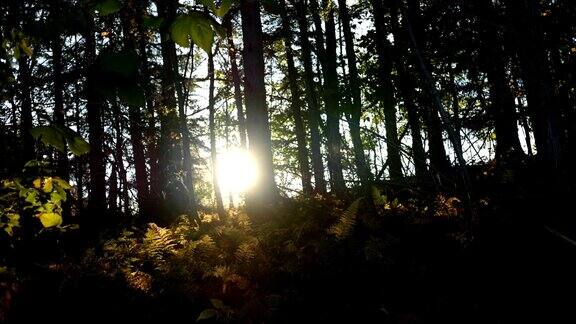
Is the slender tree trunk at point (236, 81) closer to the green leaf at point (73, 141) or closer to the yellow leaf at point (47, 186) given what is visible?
the yellow leaf at point (47, 186)

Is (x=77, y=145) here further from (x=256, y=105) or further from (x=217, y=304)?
(x=256, y=105)

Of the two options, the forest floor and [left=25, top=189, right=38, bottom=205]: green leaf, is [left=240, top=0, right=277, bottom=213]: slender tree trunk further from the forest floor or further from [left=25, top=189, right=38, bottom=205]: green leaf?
[left=25, top=189, right=38, bottom=205]: green leaf

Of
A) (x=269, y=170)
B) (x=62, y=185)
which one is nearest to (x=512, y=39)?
(x=269, y=170)

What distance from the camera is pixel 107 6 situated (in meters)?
0.91

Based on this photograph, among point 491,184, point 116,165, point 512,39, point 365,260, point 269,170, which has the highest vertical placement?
point 116,165

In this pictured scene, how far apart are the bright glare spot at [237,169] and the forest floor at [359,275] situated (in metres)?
2.33

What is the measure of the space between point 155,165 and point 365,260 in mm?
14558

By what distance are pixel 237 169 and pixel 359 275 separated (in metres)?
14.1

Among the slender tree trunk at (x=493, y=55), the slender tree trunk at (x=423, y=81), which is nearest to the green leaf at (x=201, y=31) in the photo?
the slender tree trunk at (x=423, y=81)

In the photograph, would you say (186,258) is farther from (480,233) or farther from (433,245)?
(480,233)

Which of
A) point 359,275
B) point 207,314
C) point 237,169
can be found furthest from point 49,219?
point 237,169

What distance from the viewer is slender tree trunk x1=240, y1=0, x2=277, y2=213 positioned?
7664 mm

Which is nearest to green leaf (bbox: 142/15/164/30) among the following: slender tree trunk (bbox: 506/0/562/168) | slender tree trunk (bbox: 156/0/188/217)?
slender tree trunk (bbox: 506/0/562/168)

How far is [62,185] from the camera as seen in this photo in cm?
169
